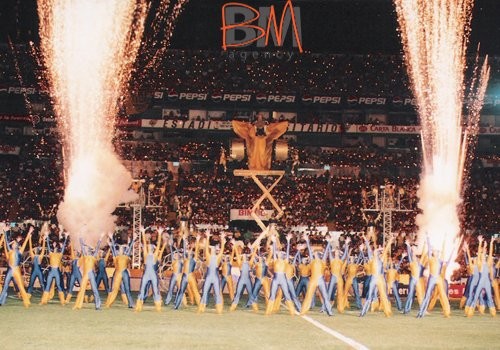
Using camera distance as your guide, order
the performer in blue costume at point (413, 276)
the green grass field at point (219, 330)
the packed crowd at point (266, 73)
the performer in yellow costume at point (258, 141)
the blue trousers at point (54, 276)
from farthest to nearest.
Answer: the packed crowd at point (266, 73) < the performer in yellow costume at point (258, 141) < the blue trousers at point (54, 276) < the performer in blue costume at point (413, 276) < the green grass field at point (219, 330)

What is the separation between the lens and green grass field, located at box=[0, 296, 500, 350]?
41.8ft

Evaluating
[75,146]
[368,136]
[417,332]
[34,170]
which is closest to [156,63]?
[34,170]

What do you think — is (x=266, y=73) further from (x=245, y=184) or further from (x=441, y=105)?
(x=441, y=105)

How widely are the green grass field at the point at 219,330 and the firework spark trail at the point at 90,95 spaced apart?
35.4ft

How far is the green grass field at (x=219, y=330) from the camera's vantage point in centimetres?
1274

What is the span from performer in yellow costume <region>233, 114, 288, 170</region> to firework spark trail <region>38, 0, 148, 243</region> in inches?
178

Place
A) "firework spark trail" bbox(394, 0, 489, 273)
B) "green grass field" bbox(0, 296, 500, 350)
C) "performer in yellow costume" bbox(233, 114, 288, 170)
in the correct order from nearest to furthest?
"green grass field" bbox(0, 296, 500, 350)
"firework spark trail" bbox(394, 0, 489, 273)
"performer in yellow costume" bbox(233, 114, 288, 170)

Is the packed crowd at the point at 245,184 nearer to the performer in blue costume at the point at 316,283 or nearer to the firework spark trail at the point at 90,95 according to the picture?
the firework spark trail at the point at 90,95

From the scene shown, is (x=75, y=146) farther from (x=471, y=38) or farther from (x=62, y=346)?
(x=471, y=38)

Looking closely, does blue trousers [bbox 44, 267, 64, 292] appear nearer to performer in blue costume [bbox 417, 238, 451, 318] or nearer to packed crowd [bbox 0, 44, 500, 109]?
performer in blue costume [bbox 417, 238, 451, 318]

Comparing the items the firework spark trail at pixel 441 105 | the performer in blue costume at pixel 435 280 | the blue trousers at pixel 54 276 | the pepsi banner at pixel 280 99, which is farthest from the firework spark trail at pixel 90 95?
the performer in blue costume at pixel 435 280

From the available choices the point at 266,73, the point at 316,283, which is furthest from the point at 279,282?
the point at 266,73

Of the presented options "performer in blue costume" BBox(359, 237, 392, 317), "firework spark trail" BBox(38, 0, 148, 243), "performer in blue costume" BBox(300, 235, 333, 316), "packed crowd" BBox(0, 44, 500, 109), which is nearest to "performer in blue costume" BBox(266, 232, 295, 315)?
"performer in blue costume" BBox(300, 235, 333, 316)

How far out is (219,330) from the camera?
587 inches
